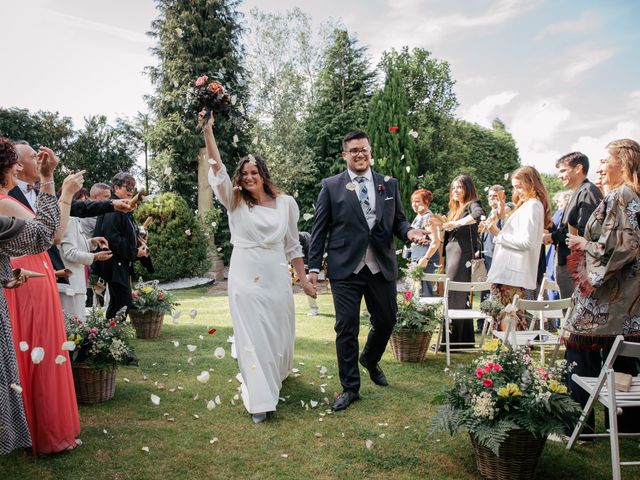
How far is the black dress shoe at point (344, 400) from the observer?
4691 mm

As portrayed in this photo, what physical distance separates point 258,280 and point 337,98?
19.5 metres

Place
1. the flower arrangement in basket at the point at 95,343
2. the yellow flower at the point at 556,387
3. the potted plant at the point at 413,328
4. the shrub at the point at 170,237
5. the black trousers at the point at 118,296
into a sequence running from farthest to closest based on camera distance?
the shrub at the point at 170,237 → the black trousers at the point at 118,296 → the potted plant at the point at 413,328 → the flower arrangement in basket at the point at 95,343 → the yellow flower at the point at 556,387

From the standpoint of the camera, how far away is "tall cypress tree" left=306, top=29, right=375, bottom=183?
2227 centimetres

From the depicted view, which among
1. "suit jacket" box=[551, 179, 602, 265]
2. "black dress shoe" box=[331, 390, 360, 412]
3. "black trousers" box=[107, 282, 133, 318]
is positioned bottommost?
"black dress shoe" box=[331, 390, 360, 412]

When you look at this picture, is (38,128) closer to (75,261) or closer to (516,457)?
(75,261)

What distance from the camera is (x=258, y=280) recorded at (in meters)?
4.64

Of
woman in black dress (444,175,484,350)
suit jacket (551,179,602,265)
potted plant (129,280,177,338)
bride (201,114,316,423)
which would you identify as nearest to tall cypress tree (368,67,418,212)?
woman in black dress (444,175,484,350)

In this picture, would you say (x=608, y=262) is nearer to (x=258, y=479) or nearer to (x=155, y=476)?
(x=258, y=479)

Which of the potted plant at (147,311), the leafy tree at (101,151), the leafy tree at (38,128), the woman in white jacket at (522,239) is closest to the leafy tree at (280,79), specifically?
the leafy tree at (101,151)

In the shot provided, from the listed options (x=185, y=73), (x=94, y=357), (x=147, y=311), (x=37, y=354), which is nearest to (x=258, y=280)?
(x=94, y=357)

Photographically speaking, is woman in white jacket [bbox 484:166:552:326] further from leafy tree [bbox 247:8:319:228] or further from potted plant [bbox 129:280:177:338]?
leafy tree [bbox 247:8:319:228]

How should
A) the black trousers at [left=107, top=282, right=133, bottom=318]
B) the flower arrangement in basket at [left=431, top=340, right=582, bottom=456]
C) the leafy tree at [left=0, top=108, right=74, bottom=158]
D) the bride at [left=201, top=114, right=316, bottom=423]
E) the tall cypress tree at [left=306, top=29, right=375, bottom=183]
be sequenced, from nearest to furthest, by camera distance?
the flower arrangement in basket at [left=431, top=340, right=582, bottom=456] → the bride at [left=201, top=114, right=316, bottom=423] → the black trousers at [left=107, top=282, right=133, bottom=318] → the tall cypress tree at [left=306, top=29, right=375, bottom=183] → the leafy tree at [left=0, top=108, right=74, bottom=158]

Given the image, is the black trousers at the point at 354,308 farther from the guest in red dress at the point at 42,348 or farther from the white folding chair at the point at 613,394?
the guest in red dress at the point at 42,348

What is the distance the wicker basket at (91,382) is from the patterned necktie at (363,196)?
2.80 m
